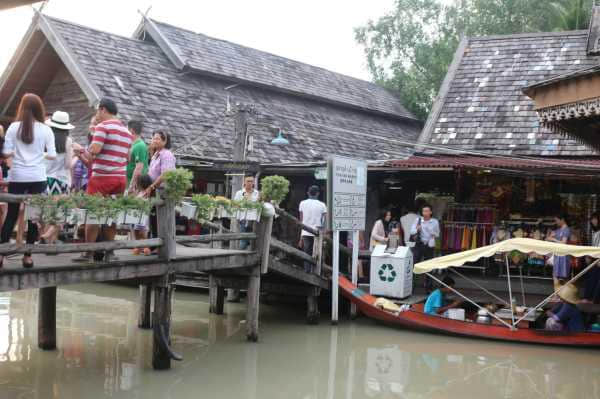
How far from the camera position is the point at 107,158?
748 centimetres

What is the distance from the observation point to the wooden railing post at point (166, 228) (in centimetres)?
802

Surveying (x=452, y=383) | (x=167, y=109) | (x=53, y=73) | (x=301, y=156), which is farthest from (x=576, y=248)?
(x=53, y=73)

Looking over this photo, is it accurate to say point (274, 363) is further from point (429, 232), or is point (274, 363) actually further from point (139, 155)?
point (429, 232)

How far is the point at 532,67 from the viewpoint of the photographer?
1748 cm

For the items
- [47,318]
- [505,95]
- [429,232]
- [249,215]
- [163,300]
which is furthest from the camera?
[505,95]

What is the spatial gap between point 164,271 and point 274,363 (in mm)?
1989

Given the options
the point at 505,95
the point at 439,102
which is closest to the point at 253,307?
Answer: the point at 439,102

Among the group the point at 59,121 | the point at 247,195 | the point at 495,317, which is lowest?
the point at 495,317

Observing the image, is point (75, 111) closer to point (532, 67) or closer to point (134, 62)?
point (134, 62)

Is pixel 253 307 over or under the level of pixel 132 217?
under

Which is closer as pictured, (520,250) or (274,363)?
(274,363)

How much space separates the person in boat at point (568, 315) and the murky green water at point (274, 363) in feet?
1.14

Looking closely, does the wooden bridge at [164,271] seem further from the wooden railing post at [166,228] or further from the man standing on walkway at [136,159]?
the man standing on walkway at [136,159]

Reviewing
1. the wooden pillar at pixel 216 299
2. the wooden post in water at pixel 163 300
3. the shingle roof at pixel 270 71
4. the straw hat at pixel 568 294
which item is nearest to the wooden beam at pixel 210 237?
the wooden post in water at pixel 163 300
